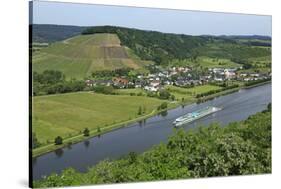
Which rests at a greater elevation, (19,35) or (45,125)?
(19,35)

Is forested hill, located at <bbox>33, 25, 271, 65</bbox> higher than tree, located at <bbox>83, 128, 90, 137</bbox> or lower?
higher

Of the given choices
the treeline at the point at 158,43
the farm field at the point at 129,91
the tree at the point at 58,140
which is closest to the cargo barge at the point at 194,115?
the farm field at the point at 129,91

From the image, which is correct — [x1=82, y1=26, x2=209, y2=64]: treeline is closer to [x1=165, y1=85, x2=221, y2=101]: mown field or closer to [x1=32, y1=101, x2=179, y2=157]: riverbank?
[x1=165, y1=85, x2=221, y2=101]: mown field

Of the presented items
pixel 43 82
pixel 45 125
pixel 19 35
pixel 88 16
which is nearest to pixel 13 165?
pixel 45 125

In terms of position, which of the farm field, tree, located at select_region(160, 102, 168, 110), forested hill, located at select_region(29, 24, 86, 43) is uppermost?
forested hill, located at select_region(29, 24, 86, 43)

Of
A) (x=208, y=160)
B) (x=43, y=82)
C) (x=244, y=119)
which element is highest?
(x=43, y=82)

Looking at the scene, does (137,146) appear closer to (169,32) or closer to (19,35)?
(169,32)

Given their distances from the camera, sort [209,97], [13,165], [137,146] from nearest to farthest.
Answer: [13,165] → [137,146] → [209,97]

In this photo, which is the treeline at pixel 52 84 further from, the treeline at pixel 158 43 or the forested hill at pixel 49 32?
the treeline at pixel 158 43

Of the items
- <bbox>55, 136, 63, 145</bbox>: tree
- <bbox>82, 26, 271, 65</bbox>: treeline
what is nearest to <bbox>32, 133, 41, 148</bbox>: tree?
<bbox>55, 136, 63, 145</bbox>: tree
